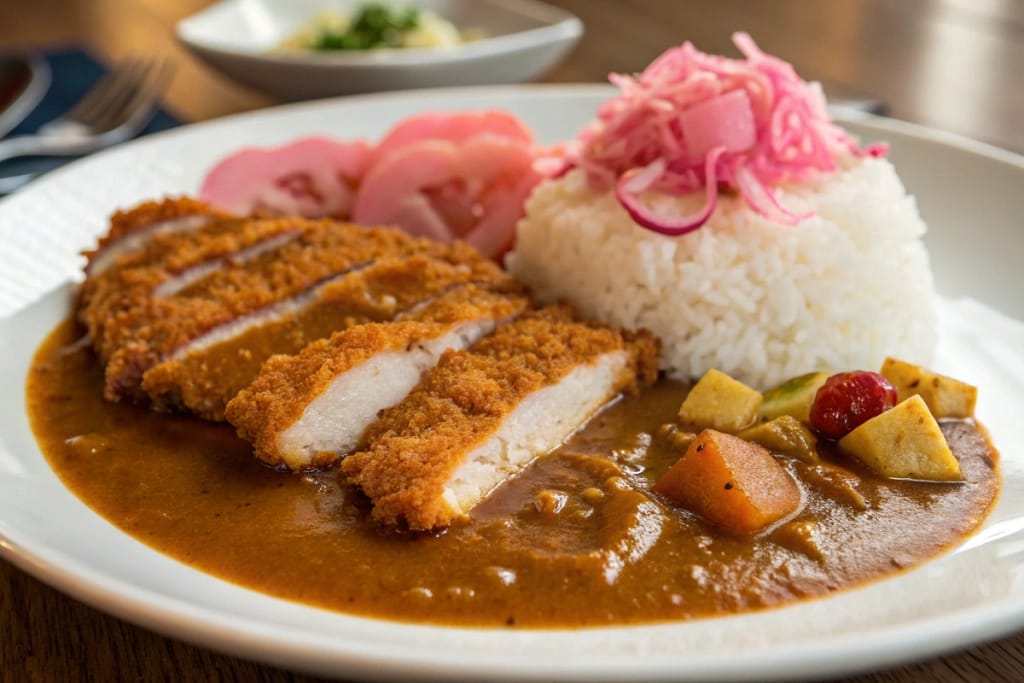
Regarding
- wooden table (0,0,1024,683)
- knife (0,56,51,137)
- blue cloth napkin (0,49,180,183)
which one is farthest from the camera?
wooden table (0,0,1024,683)

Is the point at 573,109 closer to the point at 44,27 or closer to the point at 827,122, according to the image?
the point at 827,122

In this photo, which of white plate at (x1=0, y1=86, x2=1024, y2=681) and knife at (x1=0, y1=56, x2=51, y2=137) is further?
knife at (x1=0, y1=56, x2=51, y2=137)

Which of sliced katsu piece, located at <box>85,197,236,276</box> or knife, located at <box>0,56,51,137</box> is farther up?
sliced katsu piece, located at <box>85,197,236,276</box>

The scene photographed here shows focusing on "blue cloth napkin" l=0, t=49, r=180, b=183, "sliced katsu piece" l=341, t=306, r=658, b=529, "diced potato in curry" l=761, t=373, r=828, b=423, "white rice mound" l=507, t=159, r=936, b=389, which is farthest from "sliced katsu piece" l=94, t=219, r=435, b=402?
"blue cloth napkin" l=0, t=49, r=180, b=183

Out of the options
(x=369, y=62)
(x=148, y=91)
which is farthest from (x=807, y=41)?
(x=148, y=91)

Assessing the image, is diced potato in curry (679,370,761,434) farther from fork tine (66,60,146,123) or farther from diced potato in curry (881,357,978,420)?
fork tine (66,60,146,123)

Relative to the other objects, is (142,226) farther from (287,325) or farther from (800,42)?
→ (800,42)

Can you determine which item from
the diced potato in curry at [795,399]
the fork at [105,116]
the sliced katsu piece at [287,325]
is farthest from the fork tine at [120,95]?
the diced potato in curry at [795,399]

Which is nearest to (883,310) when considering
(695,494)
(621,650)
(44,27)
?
(695,494)
